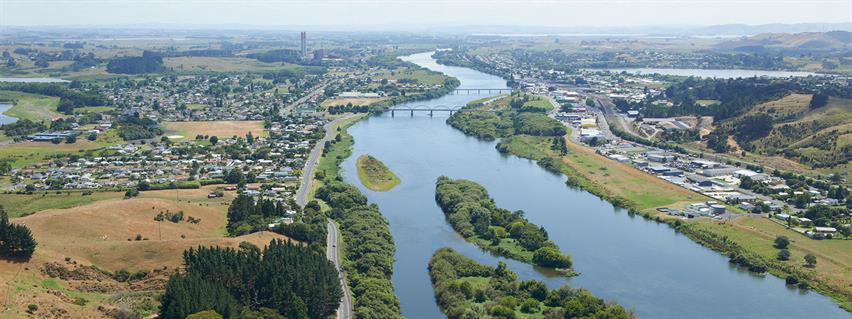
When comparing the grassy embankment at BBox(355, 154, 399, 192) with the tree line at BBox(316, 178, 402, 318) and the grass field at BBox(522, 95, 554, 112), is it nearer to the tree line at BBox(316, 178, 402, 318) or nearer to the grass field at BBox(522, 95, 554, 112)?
the tree line at BBox(316, 178, 402, 318)

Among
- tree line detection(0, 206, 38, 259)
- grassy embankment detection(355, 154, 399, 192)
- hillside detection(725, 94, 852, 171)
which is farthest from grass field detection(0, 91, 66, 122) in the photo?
hillside detection(725, 94, 852, 171)

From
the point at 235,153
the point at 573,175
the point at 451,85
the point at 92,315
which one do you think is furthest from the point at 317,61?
the point at 92,315

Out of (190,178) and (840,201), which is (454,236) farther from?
(840,201)

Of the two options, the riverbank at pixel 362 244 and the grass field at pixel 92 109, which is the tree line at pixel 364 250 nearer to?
the riverbank at pixel 362 244

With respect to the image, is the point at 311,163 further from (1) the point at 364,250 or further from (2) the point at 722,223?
(2) the point at 722,223

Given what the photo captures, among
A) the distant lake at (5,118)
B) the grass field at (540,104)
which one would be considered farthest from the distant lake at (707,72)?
the distant lake at (5,118)
